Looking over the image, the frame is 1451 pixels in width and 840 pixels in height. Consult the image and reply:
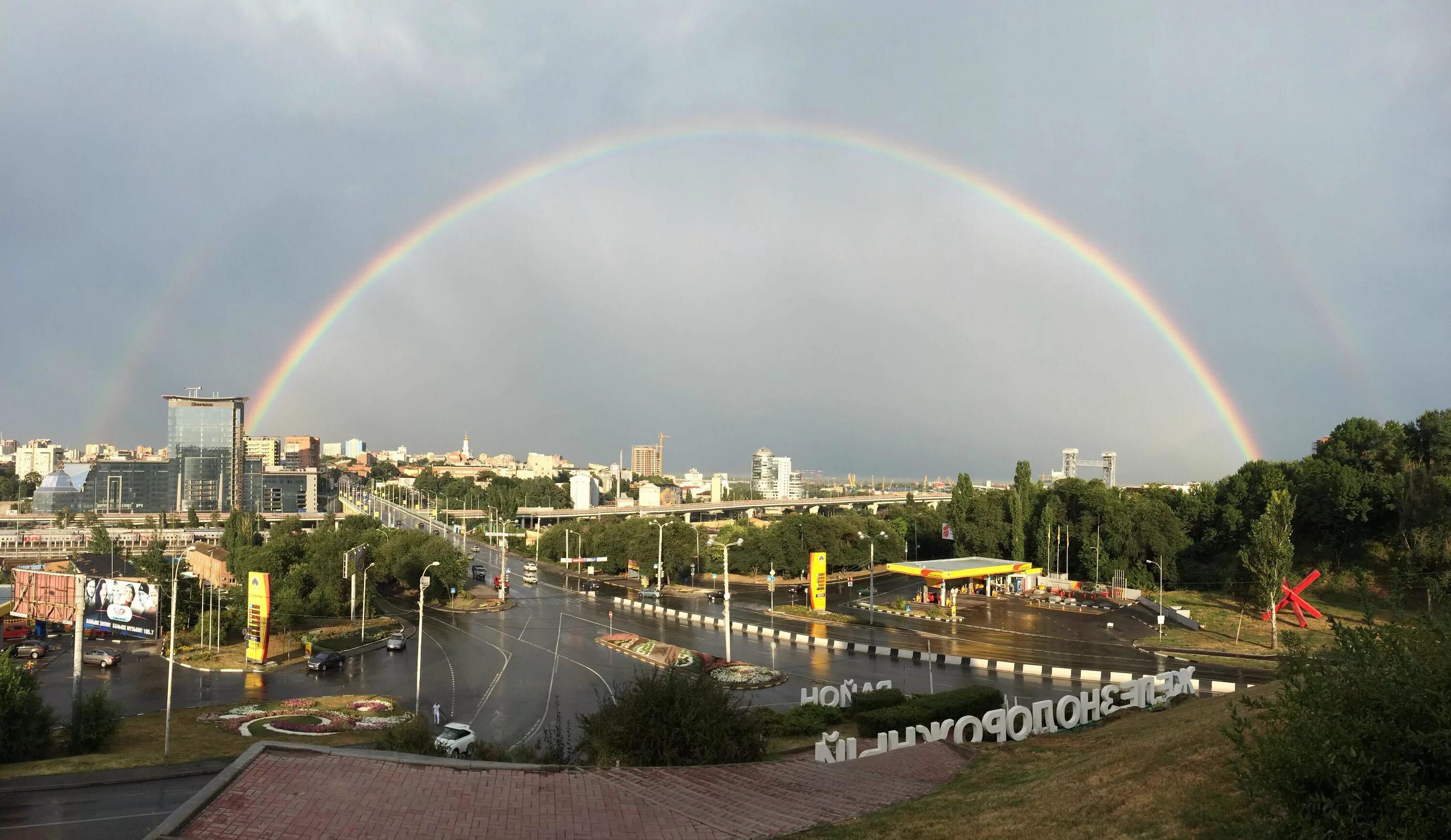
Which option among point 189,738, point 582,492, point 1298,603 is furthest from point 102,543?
point 1298,603

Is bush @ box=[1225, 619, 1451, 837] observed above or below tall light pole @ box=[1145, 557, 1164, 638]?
above

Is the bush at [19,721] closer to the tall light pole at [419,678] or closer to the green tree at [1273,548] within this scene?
the tall light pole at [419,678]

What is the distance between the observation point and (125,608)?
41.5 m

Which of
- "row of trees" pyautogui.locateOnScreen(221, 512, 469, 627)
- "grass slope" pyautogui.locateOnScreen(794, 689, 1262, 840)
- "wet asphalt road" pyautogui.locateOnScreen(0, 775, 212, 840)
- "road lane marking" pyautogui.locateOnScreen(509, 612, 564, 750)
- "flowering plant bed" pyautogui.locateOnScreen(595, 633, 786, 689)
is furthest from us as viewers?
"row of trees" pyautogui.locateOnScreen(221, 512, 469, 627)

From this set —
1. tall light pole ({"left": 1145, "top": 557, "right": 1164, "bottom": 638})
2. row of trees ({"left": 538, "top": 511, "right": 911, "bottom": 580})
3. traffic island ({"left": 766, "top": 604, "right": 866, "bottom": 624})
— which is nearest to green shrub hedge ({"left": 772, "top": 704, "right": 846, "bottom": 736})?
traffic island ({"left": 766, "top": 604, "right": 866, "bottom": 624})

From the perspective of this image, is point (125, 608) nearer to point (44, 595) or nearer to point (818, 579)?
point (44, 595)

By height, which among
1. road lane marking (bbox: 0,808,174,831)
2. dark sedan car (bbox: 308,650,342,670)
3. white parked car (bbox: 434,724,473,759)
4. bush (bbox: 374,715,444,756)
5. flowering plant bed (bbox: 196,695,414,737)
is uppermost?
bush (bbox: 374,715,444,756)

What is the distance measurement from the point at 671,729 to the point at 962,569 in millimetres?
45896

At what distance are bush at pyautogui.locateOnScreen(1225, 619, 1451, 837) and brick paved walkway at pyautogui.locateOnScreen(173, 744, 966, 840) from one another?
6298 millimetres

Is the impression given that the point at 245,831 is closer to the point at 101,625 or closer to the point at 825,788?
the point at 825,788

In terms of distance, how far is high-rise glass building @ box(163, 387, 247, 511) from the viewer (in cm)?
16025

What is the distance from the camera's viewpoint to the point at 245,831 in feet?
33.2

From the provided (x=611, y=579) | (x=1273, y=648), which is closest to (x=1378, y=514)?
(x=1273, y=648)

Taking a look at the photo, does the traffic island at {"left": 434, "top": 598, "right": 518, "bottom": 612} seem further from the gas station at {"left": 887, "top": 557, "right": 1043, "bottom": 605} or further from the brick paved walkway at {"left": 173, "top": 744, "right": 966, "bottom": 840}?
the brick paved walkway at {"left": 173, "top": 744, "right": 966, "bottom": 840}
